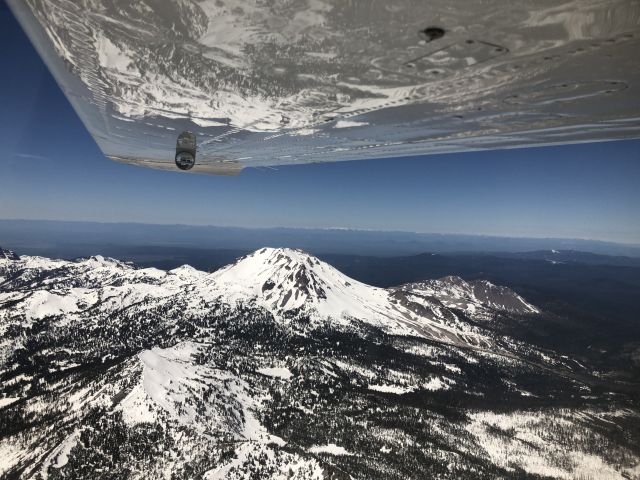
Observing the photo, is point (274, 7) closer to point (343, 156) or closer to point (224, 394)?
point (343, 156)

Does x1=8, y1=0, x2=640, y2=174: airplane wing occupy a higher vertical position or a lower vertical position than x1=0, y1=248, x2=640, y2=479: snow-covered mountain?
higher

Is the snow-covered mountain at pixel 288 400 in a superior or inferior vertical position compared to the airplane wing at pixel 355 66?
inferior

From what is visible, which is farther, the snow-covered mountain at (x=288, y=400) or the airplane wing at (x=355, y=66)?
the snow-covered mountain at (x=288, y=400)

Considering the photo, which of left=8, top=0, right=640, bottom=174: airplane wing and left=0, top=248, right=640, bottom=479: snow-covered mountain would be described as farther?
left=0, top=248, right=640, bottom=479: snow-covered mountain

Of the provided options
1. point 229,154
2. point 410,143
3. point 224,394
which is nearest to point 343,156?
point 410,143

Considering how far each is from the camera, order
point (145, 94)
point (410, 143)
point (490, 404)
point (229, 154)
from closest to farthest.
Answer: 1. point (145, 94)
2. point (410, 143)
3. point (229, 154)
4. point (490, 404)
